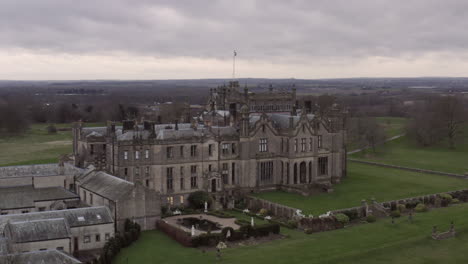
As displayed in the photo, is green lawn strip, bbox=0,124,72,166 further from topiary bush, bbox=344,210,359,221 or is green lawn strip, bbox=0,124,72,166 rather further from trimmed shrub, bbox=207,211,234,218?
topiary bush, bbox=344,210,359,221

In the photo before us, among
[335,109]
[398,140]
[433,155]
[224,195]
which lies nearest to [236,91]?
[335,109]

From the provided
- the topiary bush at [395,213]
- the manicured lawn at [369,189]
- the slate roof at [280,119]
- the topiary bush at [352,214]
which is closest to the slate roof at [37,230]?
the manicured lawn at [369,189]

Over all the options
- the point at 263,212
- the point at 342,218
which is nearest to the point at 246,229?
the point at 263,212

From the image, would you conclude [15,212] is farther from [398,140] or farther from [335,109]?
[398,140]

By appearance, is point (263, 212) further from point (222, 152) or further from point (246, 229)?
point (222, 152)

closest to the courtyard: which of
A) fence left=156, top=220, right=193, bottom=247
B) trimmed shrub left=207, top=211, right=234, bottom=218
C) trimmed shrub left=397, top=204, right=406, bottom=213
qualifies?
trimmed shrub left=207, top=211, right=234, bottom=218

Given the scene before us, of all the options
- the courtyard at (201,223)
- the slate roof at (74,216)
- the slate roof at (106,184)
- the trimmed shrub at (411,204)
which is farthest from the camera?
the trimmed shrub at (411,204)

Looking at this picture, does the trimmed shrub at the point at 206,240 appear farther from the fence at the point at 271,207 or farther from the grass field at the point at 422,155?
the grass field at the point at 422,155
